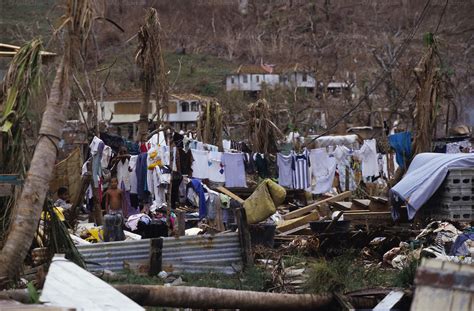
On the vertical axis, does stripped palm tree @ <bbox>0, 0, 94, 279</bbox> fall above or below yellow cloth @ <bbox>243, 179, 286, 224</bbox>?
above

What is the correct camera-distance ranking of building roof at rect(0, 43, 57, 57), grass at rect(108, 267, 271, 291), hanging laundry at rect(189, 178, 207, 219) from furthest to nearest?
hanging laundry at rect(189, 178, 207, 219), grass at rect(108, 267, 271, 291), building roof at rect(0, 43, 57, 57)

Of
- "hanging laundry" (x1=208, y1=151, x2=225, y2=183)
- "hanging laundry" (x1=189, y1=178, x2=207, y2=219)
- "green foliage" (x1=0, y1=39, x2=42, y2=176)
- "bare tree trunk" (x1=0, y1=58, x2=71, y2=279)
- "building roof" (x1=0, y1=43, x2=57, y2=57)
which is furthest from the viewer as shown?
"hanging laundry" (x1=208, y1=151, x2=225, y2=183)

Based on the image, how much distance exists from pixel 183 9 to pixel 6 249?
97.2 m

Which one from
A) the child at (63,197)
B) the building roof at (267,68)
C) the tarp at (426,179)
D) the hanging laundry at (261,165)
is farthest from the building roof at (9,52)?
the building roof at (267,68)

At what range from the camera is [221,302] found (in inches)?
324

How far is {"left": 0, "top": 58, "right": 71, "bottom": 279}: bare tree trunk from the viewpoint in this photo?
8.05 m

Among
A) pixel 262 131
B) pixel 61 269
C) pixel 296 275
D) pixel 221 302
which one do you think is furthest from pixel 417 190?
pixel 262 131

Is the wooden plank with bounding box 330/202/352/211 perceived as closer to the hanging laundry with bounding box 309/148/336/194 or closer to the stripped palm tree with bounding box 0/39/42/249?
the hanging laundry with bounding box 309/148/336/194

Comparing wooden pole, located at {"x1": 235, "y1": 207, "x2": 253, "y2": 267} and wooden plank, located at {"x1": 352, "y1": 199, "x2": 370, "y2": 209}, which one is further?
wooden plank, located at {"x1": 352, "y1": 199, "x2": 370, "y2": 209}

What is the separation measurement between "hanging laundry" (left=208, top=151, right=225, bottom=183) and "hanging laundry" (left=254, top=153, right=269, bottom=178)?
1.45m

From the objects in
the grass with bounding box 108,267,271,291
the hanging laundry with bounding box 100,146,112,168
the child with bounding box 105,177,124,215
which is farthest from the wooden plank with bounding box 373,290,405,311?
the hanging laundry with bounding box 100,146,112,168

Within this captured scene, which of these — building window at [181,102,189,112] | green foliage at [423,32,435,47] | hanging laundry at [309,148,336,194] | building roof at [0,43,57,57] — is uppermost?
building window at [181,102,189,112]

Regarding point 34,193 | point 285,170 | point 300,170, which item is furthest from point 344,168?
point 34,193

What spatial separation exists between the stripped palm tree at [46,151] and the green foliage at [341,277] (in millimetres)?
2916
